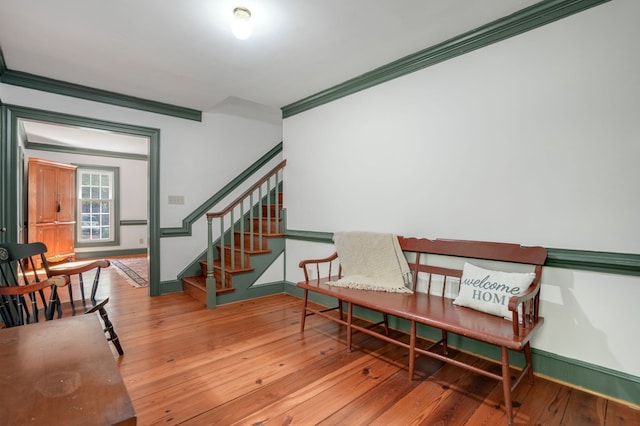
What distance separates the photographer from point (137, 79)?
130 inches

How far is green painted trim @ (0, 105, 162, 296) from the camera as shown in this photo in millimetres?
3131

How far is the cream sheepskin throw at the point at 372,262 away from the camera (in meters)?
2.68

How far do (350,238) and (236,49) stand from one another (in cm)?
194

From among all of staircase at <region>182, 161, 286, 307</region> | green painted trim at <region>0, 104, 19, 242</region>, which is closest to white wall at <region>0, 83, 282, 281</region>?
staircase at <region>182, 161, 286, 307</region>

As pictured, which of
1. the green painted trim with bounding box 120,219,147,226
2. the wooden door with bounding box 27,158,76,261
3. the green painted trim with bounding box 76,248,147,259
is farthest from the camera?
the green painted trim with bounding box 120,219,147,226

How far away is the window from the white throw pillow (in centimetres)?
762

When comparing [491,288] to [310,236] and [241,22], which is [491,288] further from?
[241,22]

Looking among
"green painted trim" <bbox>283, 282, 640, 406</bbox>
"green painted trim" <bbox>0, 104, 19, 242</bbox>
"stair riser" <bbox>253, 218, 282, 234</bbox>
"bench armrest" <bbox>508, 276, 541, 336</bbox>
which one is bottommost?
"green painted trim" <bbox>283, 282, 640, 406</bbox>

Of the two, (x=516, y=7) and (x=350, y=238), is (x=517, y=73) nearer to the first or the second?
(x=516, y=7)

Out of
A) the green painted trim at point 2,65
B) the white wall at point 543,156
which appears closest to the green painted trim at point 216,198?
the green painted trim at point 2,65

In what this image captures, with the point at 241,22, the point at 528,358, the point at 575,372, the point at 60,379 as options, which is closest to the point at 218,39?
the point at 241,22

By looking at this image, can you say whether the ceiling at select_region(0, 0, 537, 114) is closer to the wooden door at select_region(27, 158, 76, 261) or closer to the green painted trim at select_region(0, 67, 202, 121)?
the green painted trim at select_region(0, 67, 202, 121)

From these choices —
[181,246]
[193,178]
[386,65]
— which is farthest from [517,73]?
[181,246]

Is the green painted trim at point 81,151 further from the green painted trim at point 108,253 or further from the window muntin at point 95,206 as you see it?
the green painted trim at point 108,253
